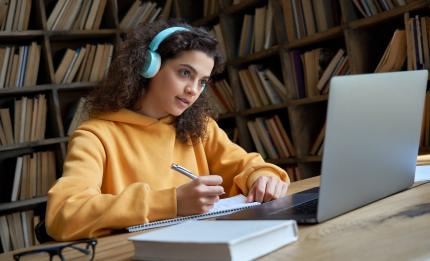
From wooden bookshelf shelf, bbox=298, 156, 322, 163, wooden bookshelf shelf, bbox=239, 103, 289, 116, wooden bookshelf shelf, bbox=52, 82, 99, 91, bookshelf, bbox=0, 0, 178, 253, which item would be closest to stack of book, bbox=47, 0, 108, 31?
bookshelf, bbox=0, 0, 178, 253

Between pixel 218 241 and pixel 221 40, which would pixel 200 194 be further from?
pixel 221 40

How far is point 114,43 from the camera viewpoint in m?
3.38

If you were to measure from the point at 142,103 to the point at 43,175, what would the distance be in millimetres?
1669

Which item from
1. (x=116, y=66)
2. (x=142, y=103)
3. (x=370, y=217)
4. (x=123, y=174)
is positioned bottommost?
(x=370, y=217)

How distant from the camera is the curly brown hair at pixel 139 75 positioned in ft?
5.22

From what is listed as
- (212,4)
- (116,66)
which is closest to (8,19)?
(212,4)

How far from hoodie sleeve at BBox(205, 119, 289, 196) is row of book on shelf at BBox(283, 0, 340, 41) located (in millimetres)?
1226

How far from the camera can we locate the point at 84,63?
326cm

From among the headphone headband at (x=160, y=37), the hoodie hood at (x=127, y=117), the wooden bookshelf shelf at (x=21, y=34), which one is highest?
the wooden bookshelf shelf at (x=21, y=34)

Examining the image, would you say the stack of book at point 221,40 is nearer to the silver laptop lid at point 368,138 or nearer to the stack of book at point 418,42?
the stack of book at point 418,42

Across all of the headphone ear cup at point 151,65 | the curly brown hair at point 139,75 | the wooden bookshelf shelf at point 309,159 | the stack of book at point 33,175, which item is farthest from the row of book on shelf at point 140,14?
the headphone ear cup at point 151,65

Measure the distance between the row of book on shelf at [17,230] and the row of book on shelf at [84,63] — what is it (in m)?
0.83

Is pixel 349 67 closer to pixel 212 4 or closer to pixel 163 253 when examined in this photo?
pixel 212 4

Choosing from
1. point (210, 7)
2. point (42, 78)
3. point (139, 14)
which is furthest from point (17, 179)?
point (210, 7)
